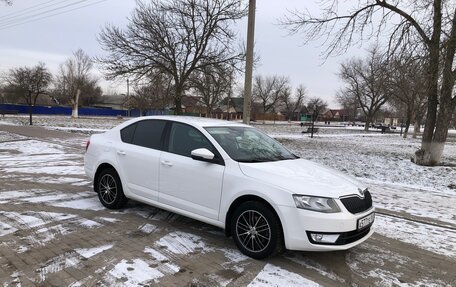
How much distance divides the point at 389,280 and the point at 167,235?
8.92 ft

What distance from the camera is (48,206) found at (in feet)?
20.3

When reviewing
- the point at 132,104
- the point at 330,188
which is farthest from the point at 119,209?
the point at 132,104

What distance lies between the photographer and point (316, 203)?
4.10 meters

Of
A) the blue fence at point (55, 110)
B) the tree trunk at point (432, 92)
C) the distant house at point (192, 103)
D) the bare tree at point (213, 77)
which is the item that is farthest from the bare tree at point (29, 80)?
the tree trunk at point (432, 92)

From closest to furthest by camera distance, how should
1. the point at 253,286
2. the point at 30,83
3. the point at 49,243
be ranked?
the point at 253,286, the point at 49,243, the point at 30,83

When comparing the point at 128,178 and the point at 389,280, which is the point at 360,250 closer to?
the point at 389,280

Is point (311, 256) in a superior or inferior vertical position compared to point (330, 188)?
inferior

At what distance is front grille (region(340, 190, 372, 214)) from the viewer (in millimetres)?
4222

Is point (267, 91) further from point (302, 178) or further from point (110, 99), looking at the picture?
point (302, 178)

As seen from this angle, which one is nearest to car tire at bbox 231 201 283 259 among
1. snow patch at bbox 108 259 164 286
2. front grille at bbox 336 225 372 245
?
front grille at bbox 336 225 372 245

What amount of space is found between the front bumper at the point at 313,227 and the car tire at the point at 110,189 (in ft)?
9.72

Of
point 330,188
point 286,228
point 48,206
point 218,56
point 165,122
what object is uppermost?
point 218,56

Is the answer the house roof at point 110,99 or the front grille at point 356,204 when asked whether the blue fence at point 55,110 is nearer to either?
the house roof at point 110,99

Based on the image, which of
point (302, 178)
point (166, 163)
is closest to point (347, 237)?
point (302, 178)
